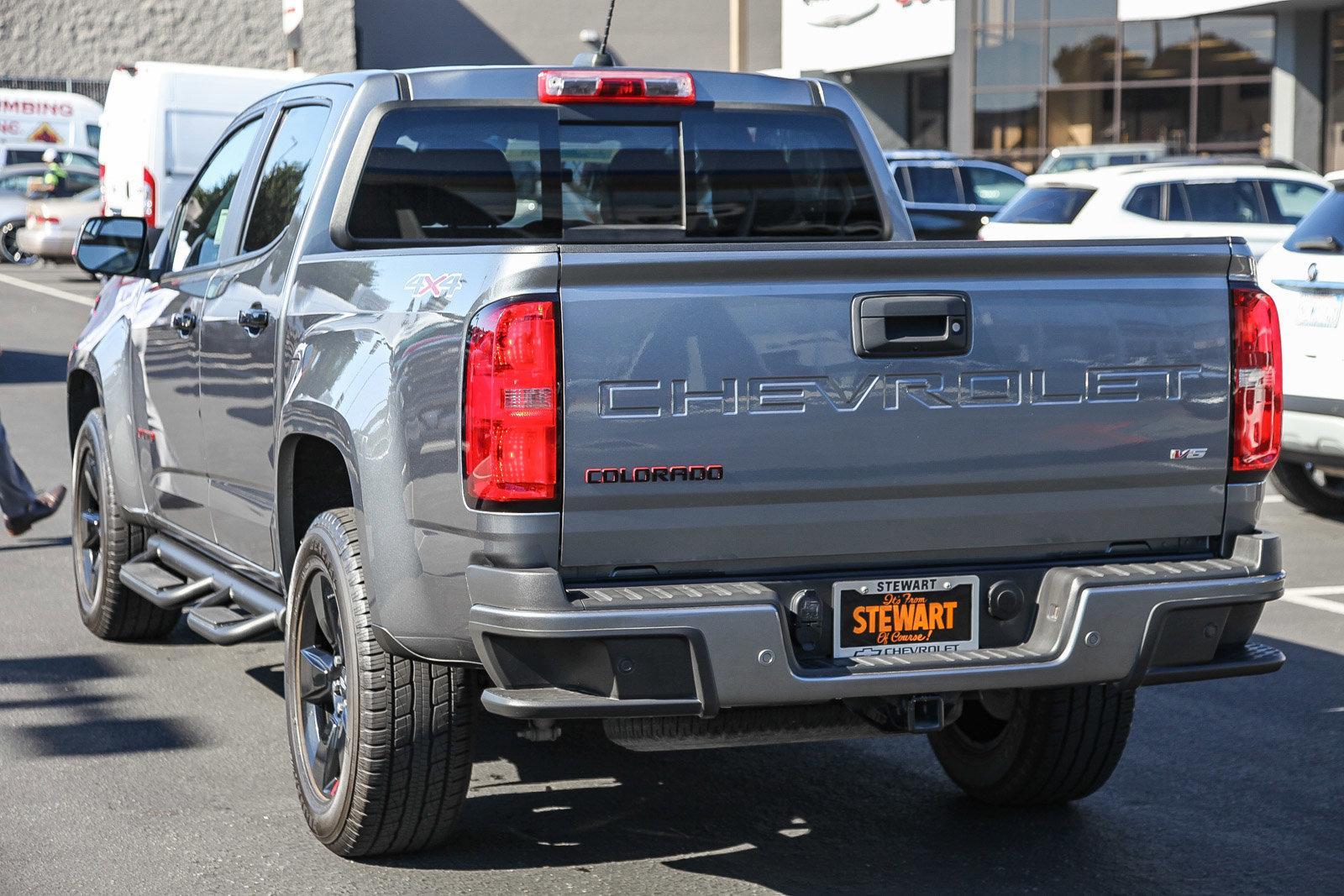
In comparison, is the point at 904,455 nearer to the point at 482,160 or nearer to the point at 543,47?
the point at 482,160

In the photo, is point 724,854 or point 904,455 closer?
point 904,455

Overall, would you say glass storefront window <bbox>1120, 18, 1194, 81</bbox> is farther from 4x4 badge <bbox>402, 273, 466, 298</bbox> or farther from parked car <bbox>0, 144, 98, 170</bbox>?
4x4 badge <bbox>402, 273, 466, 298</bbox>

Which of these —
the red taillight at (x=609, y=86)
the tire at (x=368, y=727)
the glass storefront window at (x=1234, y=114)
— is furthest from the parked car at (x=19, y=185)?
the tire at (x=368, y=727)

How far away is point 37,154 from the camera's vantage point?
31.9 metres

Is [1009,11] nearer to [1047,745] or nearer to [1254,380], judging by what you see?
[1047,745]

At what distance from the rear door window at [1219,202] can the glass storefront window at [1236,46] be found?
20.4m

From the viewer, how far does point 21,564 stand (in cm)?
873

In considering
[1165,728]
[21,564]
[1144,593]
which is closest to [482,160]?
[1144,593]

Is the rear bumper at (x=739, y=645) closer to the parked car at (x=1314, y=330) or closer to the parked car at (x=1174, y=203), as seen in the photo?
the parked car at (x=1314, y=330)

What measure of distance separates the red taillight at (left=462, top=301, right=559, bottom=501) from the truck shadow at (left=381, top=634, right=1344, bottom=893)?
1214mm

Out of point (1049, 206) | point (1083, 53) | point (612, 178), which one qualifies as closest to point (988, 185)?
point (1049, 206)

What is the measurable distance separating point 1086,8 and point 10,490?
3246cm

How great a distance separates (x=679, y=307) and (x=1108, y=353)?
1.01 metres

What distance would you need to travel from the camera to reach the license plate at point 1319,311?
9125 mm
